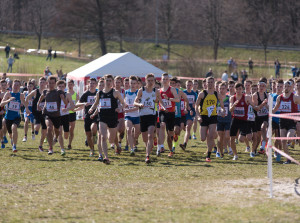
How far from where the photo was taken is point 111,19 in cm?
6675

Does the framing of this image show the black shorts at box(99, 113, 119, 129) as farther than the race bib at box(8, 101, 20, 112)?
No

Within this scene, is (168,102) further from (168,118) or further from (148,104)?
(148,104)

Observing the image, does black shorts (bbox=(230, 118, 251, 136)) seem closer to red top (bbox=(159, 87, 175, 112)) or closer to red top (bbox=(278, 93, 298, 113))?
red top (bbox=(278, 93, 298, 113))

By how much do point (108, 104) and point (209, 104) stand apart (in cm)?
261

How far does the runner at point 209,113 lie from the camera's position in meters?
12.8

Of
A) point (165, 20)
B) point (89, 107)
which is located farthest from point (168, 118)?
point (165, 20)

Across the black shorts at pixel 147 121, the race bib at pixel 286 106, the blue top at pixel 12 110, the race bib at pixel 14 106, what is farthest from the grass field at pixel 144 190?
the race bib at pixel 14 106

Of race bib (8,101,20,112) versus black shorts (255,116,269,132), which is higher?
race bib (8,101,20,112)

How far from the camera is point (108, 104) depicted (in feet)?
40.2

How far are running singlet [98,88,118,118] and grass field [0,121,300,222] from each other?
1.31m

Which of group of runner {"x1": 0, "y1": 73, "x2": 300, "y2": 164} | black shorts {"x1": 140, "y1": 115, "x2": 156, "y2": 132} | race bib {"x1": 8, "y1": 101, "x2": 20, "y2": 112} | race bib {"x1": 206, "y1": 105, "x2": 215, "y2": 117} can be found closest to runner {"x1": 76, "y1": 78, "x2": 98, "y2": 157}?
group of runner {"x1": 0, "y1": 73, "x2": 300, "y2": 164}

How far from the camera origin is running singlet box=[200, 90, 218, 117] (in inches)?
506

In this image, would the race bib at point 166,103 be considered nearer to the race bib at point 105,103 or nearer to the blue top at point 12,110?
the race bib at point 105,103

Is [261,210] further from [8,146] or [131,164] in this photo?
[8,146]
